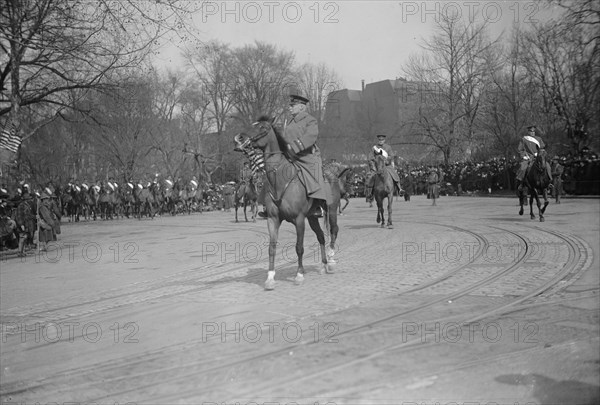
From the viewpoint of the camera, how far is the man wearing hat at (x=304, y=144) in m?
9.65

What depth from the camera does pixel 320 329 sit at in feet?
22.1

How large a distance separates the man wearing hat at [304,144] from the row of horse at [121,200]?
29.8 meters

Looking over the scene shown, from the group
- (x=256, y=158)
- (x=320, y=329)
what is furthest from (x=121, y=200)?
(x=320, y=329)

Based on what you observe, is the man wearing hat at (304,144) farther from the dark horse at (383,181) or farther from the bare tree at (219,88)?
the bare tree at (219,88)

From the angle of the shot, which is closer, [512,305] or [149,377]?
[149,377]

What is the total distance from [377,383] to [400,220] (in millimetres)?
17568

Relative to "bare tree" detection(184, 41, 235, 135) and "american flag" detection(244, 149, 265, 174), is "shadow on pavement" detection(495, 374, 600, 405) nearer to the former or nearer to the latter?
"american flag" detection(244, 149, 265, 174)

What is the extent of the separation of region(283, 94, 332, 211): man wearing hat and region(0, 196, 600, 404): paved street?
61.2 inches

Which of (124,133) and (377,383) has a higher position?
(124,133)

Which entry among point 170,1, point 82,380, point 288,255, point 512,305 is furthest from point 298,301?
point 170,1

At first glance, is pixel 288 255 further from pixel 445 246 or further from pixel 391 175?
pixel 391 175

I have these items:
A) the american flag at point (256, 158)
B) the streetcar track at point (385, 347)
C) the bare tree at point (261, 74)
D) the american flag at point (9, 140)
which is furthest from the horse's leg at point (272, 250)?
the bare tree at point (261, 74)

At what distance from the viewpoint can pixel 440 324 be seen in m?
6.79

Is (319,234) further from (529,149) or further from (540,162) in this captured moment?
(529,149)
